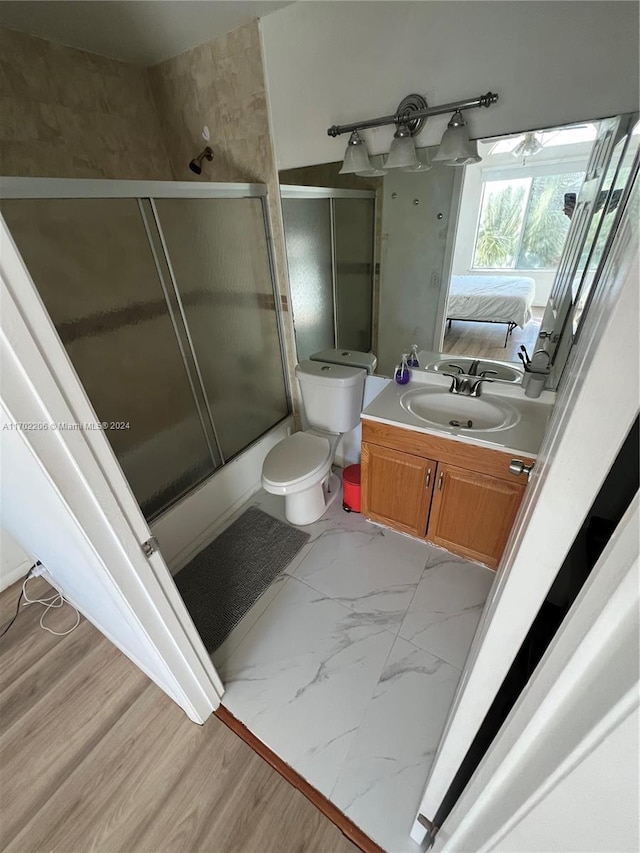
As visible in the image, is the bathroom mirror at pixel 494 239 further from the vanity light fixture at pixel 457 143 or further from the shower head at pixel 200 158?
the shower head at pixel 200 158

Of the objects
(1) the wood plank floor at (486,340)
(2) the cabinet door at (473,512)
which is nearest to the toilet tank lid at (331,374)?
(1) the wood plank floor at (486,340)

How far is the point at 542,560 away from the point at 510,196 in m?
1.52

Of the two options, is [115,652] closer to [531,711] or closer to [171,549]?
[171,549]

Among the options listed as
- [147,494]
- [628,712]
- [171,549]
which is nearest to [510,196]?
[628,712]

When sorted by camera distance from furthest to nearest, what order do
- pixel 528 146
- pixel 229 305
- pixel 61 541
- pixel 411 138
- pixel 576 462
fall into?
pixel 229 305, pixel 411 138, pixel 528 146, pixel 61 541, pixel 576 462

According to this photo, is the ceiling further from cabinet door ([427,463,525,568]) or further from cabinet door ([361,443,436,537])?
cabinet door ([427,463,525,568])

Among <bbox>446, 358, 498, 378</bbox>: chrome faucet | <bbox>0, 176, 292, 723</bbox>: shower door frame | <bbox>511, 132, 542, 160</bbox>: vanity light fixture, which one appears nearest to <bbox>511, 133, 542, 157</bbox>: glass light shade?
<bbox>511, 132, 542, 160</bbox>: vanity light fixture

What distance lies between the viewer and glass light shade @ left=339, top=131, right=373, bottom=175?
1476 millimetres

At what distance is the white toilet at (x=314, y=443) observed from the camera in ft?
5.99

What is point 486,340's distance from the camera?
168 cm

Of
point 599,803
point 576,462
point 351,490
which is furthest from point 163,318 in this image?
point 599,803

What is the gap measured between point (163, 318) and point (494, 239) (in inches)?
58.7

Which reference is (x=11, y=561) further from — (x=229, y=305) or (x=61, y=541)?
(x=229, y=305)

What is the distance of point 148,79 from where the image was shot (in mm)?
1808
